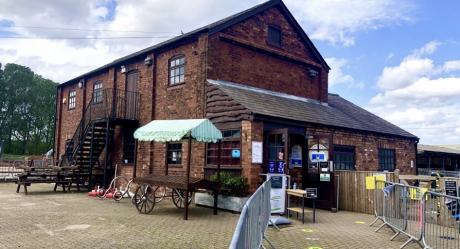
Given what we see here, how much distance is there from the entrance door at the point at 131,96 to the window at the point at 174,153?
286cm

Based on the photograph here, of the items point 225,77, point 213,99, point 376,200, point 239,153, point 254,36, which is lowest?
point 376,200

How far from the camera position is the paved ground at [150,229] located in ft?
20.4

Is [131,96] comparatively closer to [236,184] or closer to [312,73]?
[236,184]

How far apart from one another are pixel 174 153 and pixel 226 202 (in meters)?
3.65

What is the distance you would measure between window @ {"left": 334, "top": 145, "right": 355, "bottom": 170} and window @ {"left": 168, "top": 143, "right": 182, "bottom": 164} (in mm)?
5865

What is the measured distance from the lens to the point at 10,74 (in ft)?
153

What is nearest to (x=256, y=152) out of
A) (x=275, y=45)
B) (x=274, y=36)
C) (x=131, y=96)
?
(x=275, y=45)

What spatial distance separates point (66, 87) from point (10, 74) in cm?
3195

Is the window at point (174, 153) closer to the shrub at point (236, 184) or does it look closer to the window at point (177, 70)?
the window at point (177, 70)

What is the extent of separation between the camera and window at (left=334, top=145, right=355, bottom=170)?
13.4m

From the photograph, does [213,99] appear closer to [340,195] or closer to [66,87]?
[340,195]

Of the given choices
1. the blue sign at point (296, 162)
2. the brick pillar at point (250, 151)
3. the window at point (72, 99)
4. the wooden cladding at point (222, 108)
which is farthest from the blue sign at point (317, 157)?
the window at point (72, 99)

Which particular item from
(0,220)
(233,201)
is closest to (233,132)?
(233,201)

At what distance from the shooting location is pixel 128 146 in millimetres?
15250
